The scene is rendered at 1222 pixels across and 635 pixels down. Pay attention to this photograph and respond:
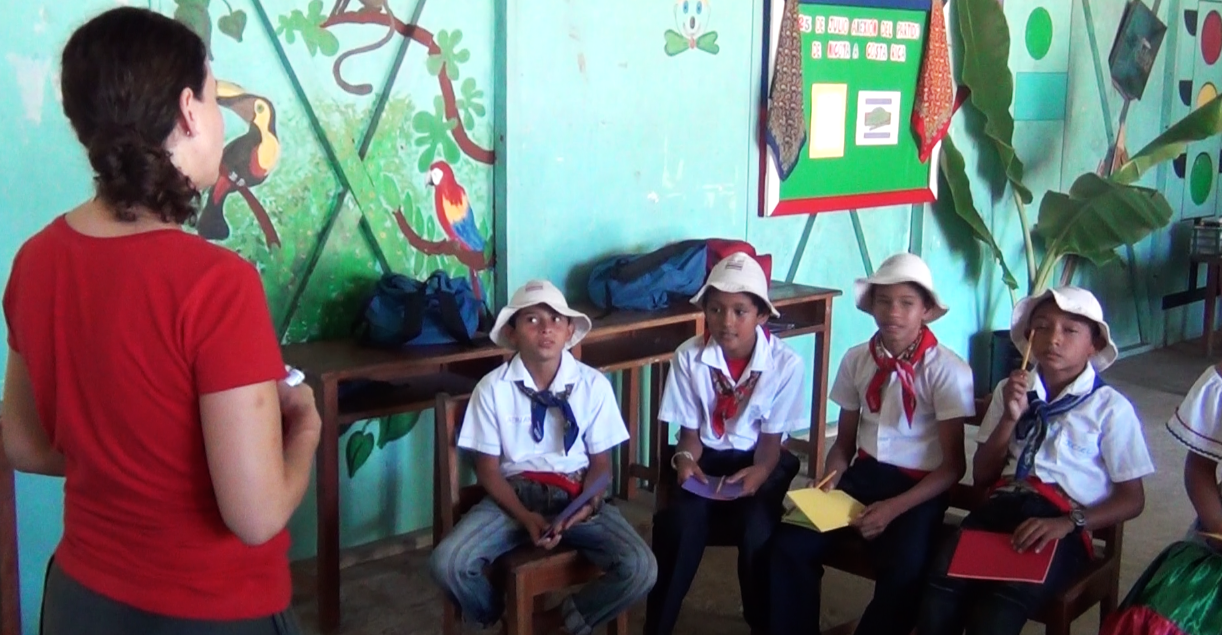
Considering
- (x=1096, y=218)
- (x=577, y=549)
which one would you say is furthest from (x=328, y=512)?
(x=1096, y=218)

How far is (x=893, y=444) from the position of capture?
2.84 m

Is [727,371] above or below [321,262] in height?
below

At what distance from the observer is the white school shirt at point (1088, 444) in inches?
98.7

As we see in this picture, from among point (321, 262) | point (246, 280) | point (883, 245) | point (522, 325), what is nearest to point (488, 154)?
point (321, 262)

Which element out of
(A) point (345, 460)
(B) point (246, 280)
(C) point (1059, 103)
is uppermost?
(C) point (1059, 103)

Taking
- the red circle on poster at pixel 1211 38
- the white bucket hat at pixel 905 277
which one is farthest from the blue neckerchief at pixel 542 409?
the red circle on poster at pixel 1211 38

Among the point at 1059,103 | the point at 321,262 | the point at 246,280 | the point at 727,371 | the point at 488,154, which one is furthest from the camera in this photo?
the point at 1059,103

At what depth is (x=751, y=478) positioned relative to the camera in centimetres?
290

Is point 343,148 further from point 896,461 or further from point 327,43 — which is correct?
point 896,461

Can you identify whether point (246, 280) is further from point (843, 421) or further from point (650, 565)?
point (843, 421)

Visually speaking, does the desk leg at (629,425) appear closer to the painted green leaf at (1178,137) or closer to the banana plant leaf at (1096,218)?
the banana plant leaf at (1096,218)

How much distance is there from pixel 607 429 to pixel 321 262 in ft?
3.66

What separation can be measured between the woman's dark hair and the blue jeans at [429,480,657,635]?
60.8 inches

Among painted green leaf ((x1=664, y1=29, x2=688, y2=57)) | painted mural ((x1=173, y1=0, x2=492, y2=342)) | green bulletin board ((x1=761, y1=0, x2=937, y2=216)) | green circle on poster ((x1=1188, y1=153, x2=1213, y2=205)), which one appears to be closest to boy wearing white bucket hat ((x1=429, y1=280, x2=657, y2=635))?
painted mural ((x1=173, y1=0, x2=492, y2=342))
